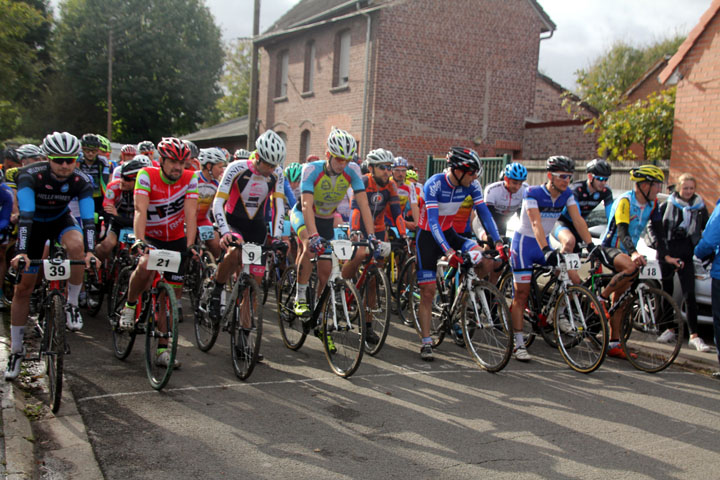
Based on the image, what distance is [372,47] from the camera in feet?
75.4

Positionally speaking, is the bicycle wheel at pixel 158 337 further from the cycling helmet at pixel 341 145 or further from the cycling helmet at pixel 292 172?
the cycling helmet at pixel 292 172

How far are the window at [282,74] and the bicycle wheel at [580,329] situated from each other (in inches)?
942

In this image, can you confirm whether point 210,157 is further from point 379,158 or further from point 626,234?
point 626,234

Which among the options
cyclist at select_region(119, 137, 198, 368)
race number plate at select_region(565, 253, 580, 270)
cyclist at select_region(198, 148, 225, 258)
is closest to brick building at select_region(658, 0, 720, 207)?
race number plate at select_region(565, 253, 580, 270)

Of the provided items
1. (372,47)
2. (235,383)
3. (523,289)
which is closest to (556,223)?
(523,289)

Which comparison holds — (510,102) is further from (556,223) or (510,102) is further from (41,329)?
(41,329)

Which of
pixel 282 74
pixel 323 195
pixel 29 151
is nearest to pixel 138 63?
pixel 282 74

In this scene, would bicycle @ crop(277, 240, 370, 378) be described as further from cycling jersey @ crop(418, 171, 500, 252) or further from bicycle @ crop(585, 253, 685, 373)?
bicycle @ crop(585, 253, 685, 373)

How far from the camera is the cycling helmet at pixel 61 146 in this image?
5.65 meters

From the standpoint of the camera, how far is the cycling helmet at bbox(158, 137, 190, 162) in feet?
20.0

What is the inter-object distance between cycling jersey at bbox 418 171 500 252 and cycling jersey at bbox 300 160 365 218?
2.44 ft

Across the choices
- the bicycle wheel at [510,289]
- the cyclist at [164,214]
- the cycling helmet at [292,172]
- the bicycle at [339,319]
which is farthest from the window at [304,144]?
the cyclist at [164,214]

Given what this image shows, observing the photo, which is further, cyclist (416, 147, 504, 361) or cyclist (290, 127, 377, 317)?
cyclist (416, 147, 504, 361)

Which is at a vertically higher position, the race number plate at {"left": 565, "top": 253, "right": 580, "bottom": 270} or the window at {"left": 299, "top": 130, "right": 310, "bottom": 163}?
the window at {"left": 299, "top": 130, "right": 310, "bottom": 163}
